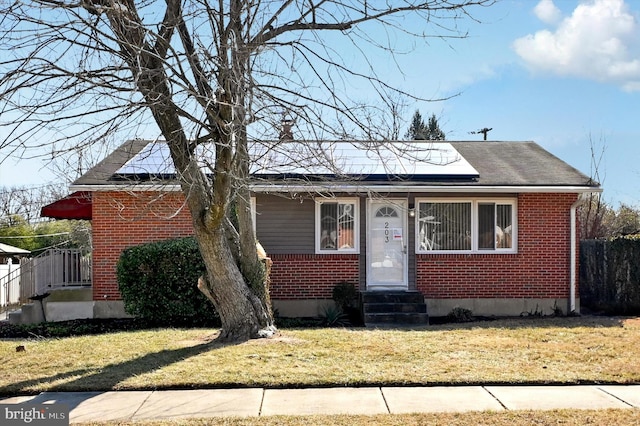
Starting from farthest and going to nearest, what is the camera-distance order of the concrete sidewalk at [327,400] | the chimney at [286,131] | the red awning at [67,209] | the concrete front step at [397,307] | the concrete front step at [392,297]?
the red awning at [67,209], the concrete front step at [392,297], the concrete front step at [397,307], the chimney at [286,131], the concrete sidewalk at [327,400]

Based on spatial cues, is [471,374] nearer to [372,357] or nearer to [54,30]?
[372,357]

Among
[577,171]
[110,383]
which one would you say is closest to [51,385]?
[110,383]

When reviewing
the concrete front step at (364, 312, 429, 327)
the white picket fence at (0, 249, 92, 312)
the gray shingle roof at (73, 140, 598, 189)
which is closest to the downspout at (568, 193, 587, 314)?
the gray shingle roof at (73, 140, 598, 189)

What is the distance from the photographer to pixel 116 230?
44.0 ft

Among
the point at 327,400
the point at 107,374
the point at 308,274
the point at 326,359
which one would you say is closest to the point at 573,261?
the point at 308,274

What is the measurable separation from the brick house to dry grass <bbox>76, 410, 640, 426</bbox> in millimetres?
7685

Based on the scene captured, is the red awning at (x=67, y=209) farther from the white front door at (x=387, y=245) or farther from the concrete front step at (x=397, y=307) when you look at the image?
the concrete front step at (x=397, y=307)

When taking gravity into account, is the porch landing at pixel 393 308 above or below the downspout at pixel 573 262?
below

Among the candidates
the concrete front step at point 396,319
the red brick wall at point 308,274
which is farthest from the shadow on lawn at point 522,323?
the red brick wall at point 308,274

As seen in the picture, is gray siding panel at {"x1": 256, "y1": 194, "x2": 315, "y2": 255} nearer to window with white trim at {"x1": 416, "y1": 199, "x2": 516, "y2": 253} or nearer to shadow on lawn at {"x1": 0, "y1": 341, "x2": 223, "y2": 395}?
window with white trim at {"x1": 416, "y1": 199, "x2": 516, "y2": 253}

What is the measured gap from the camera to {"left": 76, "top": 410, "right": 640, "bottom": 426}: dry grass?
562 cm

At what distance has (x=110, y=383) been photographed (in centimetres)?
718

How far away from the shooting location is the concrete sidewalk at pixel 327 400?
20.0 ft

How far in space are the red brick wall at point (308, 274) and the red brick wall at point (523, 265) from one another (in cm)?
173
